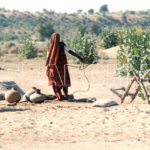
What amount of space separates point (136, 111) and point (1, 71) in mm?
9223

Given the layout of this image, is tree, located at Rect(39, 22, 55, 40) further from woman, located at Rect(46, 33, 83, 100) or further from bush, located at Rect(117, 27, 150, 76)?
woman, located at Rect(46, 33, 83, 100)

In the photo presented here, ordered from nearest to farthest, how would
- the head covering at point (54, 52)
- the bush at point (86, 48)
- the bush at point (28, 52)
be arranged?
the head covering at point (54, 52) → the bush at point (86, 48) → the bush at point (28, 52)

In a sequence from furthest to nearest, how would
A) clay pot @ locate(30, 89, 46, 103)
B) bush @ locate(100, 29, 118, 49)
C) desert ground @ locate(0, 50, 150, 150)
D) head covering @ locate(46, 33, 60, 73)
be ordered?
1. bush @ locate(100, 29, 118, 49)
2. head covering @ locate(46, 33, 60, 73)
3. clay pot @ locate(30, 89, 46, 103)
4. desert ground @ locate(0, 50, 150, 150)

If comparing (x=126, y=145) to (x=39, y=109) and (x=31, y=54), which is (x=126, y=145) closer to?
(x=39, y=109)

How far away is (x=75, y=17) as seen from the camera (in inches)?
2517

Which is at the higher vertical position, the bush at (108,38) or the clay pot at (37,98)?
the bush at (108,38)

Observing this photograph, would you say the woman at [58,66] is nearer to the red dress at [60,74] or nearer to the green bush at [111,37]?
the red dress at [60,74]

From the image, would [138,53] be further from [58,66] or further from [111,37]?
[111,37]

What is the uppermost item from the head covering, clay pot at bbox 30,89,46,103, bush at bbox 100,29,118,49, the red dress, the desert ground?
bush at bbox 100,29,118,49

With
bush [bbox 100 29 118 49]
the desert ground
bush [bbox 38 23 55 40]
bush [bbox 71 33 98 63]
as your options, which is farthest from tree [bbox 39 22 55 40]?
the desert ground

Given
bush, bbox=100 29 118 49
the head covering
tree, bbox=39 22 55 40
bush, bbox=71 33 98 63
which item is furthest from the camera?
tree, bbox=39 22 55 40

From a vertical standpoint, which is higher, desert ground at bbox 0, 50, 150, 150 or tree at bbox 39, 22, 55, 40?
tree at bbox 39, 22, 55, 40

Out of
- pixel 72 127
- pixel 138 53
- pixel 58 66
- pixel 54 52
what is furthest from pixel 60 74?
pixel 72 127

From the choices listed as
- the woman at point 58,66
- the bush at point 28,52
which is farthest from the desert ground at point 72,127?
the bush at point 28,52
